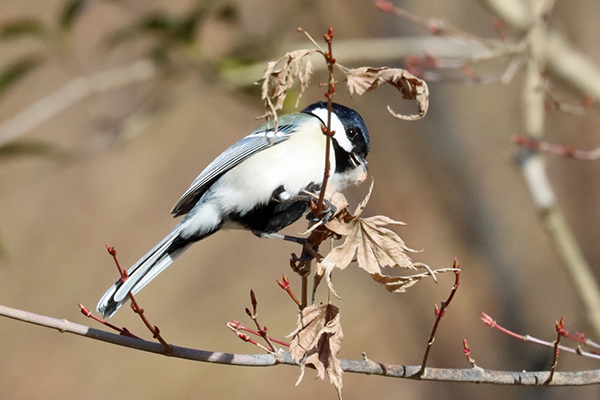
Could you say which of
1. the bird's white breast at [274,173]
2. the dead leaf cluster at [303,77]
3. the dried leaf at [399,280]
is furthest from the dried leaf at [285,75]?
the bird's white breast at [274,173]

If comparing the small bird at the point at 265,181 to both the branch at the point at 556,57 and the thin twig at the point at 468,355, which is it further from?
the branch at the point at 556,57

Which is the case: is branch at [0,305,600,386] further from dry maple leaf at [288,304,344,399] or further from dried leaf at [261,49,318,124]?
dried leaf at [261,49,318,124]

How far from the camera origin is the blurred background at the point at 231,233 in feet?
9.95

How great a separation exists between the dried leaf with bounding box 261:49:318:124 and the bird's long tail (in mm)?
769

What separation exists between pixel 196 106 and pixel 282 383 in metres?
2.98

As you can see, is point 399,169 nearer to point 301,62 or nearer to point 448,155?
point 448,155

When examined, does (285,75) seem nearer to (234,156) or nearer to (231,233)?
(234,156)

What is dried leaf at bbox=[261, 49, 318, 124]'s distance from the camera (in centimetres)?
112

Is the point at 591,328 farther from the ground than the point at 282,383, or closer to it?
farther from the ground

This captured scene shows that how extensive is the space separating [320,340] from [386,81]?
21.4 inches

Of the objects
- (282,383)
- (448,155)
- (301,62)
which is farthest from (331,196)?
(282,383)

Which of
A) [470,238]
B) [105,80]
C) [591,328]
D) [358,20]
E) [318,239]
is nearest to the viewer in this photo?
[318,239]

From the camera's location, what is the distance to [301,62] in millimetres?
1148

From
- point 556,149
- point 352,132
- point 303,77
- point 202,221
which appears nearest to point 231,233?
point 556,149
